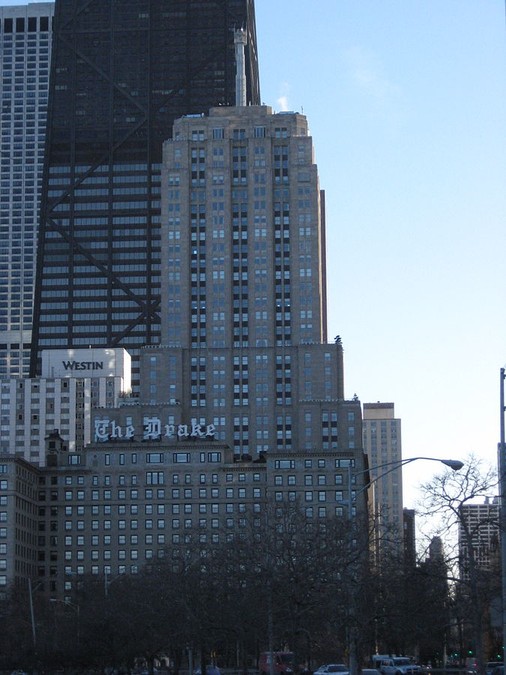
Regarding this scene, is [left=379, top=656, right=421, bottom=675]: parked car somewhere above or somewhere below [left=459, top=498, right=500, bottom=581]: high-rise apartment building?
below

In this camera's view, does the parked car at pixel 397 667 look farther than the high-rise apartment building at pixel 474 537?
Yes

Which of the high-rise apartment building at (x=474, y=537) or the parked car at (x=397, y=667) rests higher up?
the high-rise apartment building at (x=474, y=537)

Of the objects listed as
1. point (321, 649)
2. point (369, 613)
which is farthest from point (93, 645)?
point (369, 613)

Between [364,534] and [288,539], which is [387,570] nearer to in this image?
[364,534]

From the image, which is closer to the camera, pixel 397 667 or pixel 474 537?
pixel 474 537

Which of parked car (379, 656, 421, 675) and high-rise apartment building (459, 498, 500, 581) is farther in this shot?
parked car (379, 656, 421, 675)

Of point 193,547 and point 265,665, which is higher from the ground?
point 193,547

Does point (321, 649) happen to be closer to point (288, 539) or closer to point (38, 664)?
point (38, 664)

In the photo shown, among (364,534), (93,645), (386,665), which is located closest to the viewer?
(364,534)

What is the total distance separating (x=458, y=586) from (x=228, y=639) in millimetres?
19590

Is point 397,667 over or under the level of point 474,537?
under

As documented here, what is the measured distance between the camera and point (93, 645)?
12344cm

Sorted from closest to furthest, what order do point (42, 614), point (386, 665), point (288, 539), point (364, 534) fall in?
point (288, 539) < point (364, 534) < point (386, 665) < point (42, 614)

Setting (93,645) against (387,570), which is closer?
(387,570)
